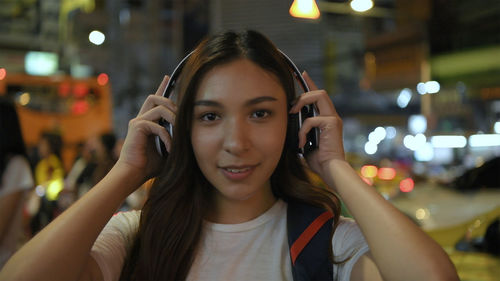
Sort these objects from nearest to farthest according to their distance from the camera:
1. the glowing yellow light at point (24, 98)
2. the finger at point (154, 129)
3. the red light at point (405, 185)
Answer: the finger at point (154, 129), the red light at point (405, 185), the glowing yellow light at point (24, 98)

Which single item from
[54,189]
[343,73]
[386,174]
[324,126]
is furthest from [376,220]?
[343,73]

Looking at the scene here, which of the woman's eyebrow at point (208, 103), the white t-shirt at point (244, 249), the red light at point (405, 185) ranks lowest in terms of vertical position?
the red light at point (405, 185)

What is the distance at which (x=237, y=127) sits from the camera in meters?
1.27

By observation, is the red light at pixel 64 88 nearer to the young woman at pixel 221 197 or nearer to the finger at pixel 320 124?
the young woman at pixel 221 197

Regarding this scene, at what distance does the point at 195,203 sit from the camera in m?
1.45

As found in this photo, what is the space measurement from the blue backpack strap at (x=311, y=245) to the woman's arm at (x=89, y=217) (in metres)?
0.49

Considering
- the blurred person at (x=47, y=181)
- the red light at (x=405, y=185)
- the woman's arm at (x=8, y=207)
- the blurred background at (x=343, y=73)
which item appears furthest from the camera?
the blurred person at (x=47, y=181)

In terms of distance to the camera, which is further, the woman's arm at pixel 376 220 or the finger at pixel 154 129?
the finger at pixel 154 129

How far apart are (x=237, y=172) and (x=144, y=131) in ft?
1.10

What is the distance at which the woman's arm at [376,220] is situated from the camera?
112cm

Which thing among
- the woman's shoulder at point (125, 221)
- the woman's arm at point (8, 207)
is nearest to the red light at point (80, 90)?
the woman's arm at point (8, 207)

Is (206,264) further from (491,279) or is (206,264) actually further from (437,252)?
(491,279)

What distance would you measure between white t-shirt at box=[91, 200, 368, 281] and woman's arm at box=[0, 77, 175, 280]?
0.28 feet

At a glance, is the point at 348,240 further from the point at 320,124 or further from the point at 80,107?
the point at 80,107
